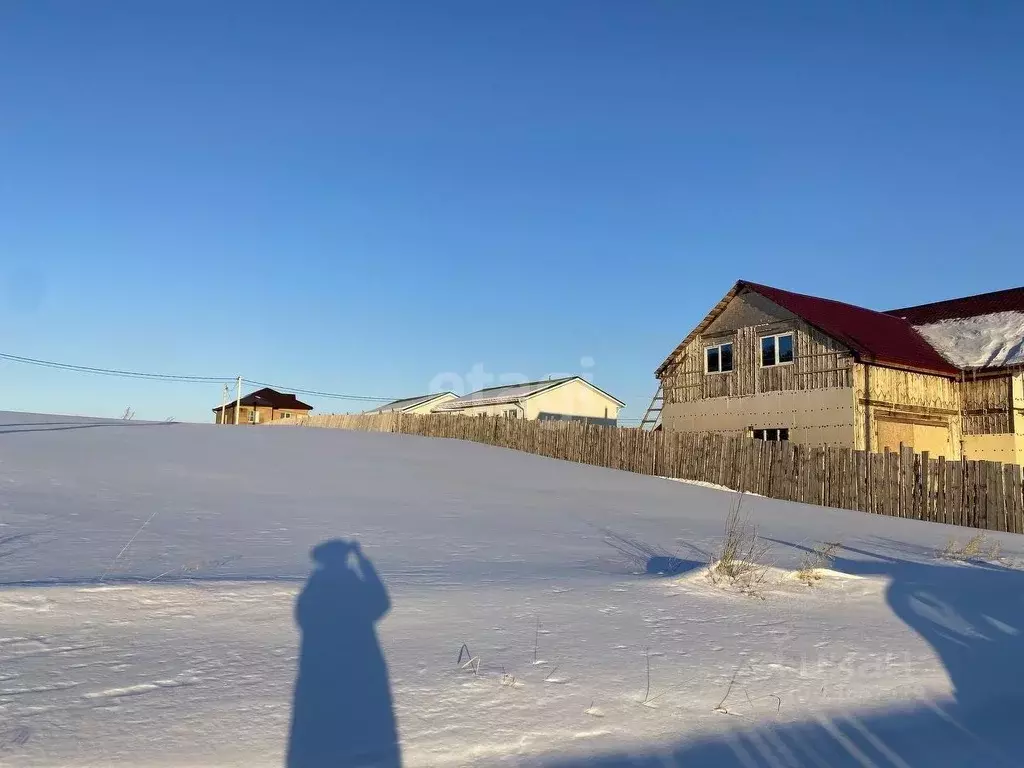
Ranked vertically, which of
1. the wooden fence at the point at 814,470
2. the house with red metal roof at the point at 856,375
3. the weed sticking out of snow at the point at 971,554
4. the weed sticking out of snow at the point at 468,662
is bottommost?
the weed sticking out of snow at the point at 468,662

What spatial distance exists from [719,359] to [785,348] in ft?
8.87

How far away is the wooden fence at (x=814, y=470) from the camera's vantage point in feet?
47.0

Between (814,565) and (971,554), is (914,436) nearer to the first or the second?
(971,554)

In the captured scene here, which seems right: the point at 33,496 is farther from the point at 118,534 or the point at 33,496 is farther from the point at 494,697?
the point at 494,697

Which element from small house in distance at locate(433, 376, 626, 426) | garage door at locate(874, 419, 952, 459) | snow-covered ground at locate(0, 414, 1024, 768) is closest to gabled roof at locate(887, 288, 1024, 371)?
garage door at locate(874, 419, 952, 459)

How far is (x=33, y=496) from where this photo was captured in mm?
8680

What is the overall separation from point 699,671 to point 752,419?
70.1 feet

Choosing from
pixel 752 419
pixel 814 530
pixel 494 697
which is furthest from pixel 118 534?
pixel 752 419

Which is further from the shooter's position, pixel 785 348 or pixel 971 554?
pixel 785 348

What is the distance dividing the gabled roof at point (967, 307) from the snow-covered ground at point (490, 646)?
2071 cm

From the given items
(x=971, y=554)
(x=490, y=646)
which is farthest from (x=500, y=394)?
(x=490, y=646)

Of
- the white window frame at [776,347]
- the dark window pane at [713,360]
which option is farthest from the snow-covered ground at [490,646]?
the dark window pane at [713,360]

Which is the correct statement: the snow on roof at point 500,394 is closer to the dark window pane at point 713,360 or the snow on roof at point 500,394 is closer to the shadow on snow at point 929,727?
the dark window pane at point 713,360

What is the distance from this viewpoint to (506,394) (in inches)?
1726
